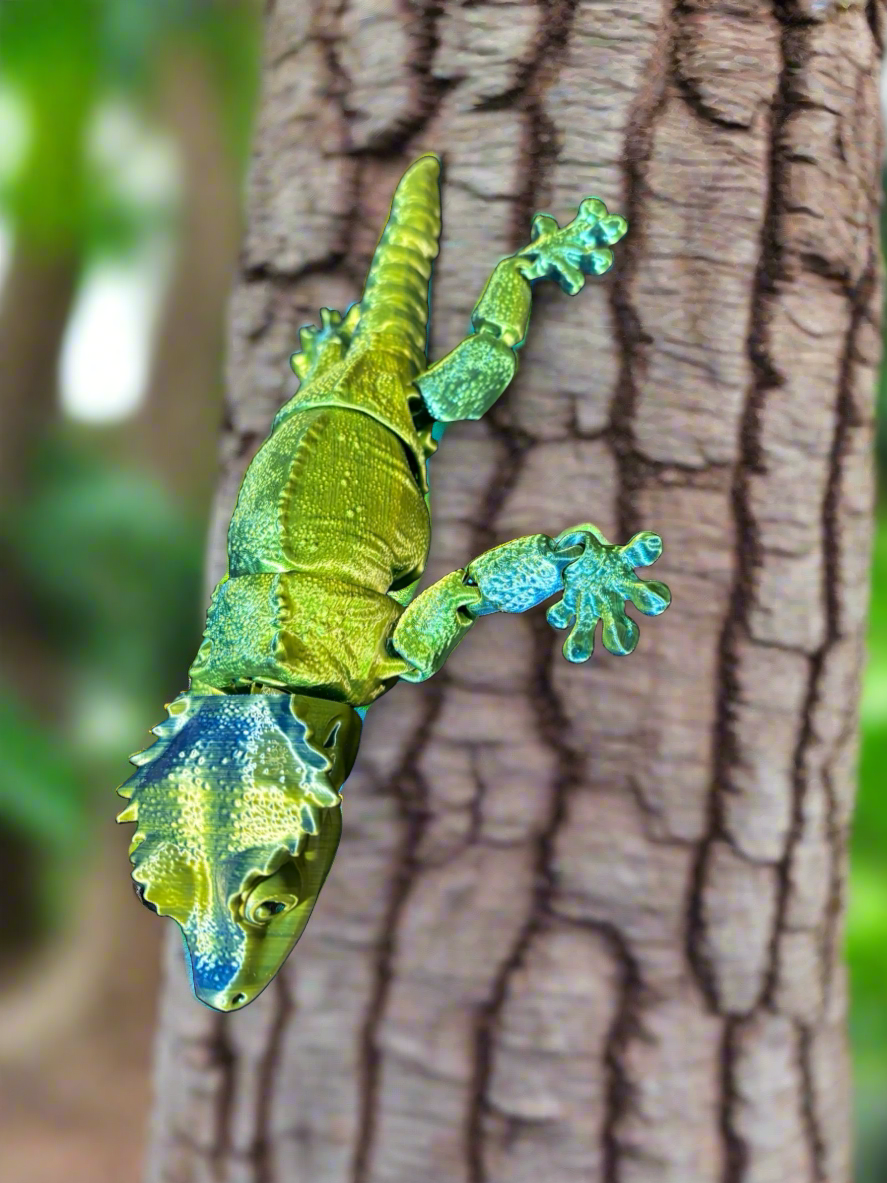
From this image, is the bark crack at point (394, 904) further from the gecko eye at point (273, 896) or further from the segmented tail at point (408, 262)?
the segmented tail at point (408, 262)

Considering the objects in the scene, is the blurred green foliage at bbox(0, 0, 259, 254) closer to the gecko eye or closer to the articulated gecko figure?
the articulated gecko figure

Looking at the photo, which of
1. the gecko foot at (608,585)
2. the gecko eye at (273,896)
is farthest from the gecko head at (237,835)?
the gecko foot at (608,585)

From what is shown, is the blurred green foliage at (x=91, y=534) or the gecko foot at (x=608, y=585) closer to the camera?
the gecko foot at (x=608, y=585)

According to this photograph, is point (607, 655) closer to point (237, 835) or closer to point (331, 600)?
point (331, 600)

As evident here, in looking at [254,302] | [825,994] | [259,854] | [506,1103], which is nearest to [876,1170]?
[825,994]

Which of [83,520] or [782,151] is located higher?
[782,151]

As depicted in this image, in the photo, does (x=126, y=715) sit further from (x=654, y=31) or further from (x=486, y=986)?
(x=654, y=31)

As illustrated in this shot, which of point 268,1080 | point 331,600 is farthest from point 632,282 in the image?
point 268,1080

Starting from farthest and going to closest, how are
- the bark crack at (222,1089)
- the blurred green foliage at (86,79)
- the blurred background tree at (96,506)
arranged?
the blurred background tree at (96,506)
the blurred green foliage at (86,79)
the bark crack at (222,1089)
